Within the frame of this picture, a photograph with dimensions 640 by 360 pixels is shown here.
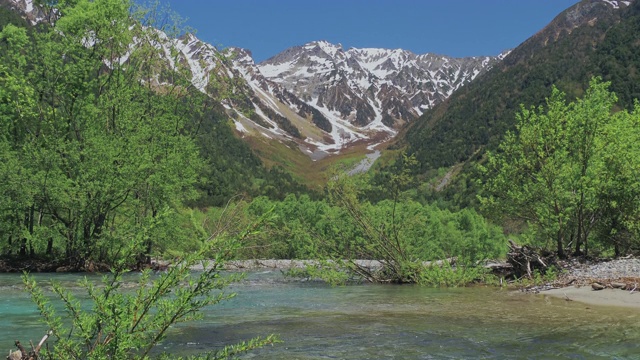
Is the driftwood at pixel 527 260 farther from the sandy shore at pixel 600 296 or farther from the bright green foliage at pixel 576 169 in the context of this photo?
the sandy shore at pixel 600 296

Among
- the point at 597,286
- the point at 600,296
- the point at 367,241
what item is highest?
the point at 367,241

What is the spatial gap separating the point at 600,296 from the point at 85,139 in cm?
3229

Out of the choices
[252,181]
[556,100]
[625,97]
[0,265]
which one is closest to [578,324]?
[556,100]

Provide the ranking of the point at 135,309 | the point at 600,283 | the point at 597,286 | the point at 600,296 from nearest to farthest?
the point at 135,309
the point at 600,296
the point at 597,286
the point at 600,283

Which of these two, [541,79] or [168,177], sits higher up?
[541,79]

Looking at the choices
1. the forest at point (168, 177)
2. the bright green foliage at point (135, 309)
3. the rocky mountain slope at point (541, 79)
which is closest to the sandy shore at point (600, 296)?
the forest at point (168, 177)

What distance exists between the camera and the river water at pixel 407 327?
11.0 metres

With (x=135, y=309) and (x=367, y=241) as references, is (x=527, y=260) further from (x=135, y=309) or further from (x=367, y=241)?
(x=135, y=309)

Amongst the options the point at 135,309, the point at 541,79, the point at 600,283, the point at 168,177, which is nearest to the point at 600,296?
the point at 600,283

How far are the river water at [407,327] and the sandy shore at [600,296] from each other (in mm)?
817

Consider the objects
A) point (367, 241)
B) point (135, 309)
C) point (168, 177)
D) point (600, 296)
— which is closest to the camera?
point (135, 309)

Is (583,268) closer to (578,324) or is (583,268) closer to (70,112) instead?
(578,324)

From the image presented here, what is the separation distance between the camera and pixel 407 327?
46.5 ft

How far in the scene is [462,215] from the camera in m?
72.3
